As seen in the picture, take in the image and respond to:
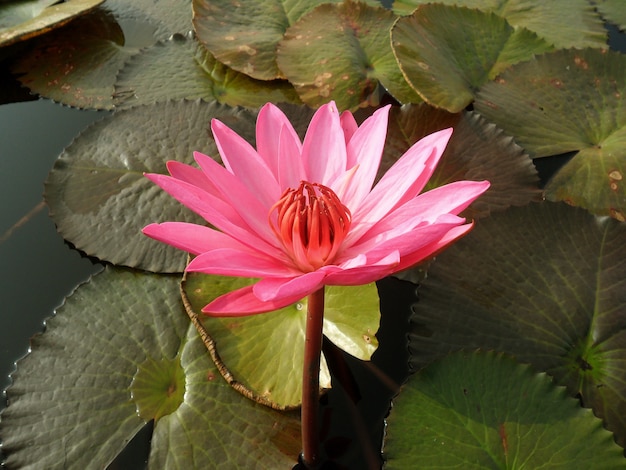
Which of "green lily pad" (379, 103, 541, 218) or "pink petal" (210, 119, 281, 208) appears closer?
"pink petal" (210, 119, 281, 208)

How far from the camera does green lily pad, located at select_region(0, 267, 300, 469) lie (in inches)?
48.0

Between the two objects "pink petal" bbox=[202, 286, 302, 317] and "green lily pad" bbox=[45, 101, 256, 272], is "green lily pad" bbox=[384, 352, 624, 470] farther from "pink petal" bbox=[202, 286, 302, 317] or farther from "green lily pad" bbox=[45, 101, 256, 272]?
"green lily pad" bbox=[45, 101, 256, 272]

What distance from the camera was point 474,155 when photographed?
1.71 m

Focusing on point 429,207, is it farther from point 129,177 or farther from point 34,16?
point 34,16

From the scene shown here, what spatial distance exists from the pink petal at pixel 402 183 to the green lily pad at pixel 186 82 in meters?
1.19

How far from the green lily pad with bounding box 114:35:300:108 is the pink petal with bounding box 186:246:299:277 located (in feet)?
4.21

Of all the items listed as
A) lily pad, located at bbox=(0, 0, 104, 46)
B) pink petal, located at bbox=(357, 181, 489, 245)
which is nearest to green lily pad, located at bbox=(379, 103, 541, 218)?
pink petal, located at bbox=(357, 181, 489, 245)

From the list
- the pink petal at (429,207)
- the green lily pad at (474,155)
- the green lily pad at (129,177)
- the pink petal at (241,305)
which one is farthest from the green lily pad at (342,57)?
the pink petal at (241,305)

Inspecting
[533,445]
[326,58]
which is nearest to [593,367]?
[533,445]

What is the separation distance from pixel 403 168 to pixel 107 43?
1861 mm

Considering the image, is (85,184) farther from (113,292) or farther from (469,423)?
(469,423)

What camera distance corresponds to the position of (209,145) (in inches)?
69.5

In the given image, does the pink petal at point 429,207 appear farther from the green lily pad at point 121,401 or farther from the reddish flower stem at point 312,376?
the green lily pad at point 121,401

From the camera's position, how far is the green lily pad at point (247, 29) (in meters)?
2.16
